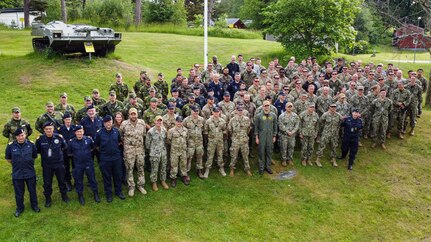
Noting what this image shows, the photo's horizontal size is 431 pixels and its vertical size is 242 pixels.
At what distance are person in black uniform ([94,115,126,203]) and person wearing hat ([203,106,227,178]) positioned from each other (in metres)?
2.17

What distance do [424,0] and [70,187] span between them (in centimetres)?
1437

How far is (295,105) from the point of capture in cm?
1036

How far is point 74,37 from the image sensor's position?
1517cm

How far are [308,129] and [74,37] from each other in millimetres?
10201

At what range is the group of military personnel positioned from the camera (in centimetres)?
783

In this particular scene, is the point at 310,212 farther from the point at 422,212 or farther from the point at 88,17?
the point at 88,17

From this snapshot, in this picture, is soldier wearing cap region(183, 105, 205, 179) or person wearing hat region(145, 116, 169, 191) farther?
soldier wearing cap region(183, 105, 205, 179)

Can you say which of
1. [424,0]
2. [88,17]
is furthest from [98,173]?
[88,17]

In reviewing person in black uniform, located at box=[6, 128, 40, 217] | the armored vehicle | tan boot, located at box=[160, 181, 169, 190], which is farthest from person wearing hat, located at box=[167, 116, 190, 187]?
the armored vehicle

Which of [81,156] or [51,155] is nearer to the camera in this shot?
[51,155]

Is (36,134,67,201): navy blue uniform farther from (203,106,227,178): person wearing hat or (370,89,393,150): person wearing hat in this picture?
(370,89,393,150): person wearing hat

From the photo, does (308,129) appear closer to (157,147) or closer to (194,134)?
(194,134)

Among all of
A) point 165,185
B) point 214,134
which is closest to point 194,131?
point 214,134

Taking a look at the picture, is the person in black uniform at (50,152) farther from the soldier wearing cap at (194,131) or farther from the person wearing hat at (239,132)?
the person wearing hat at (239,132)
